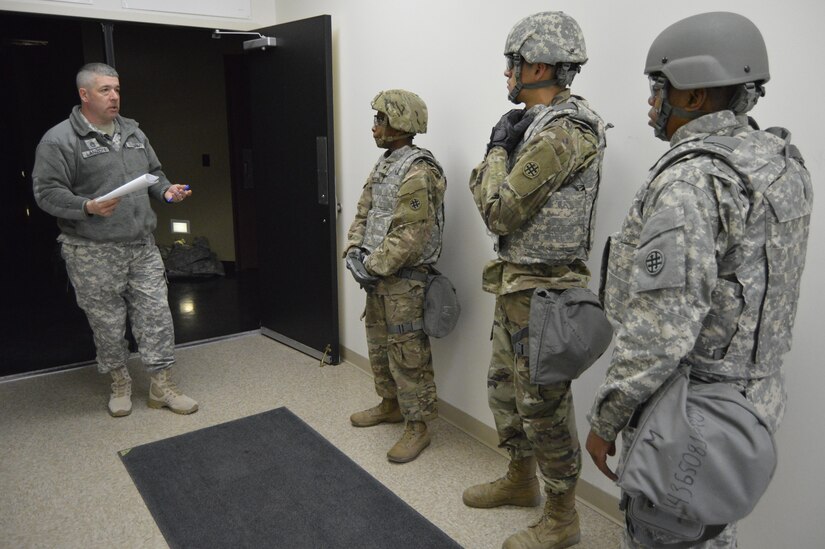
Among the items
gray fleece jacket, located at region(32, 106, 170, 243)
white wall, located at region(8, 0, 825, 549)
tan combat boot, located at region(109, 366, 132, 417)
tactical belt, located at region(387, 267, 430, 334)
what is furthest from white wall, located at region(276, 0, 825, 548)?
tan combat boot, located at region(109, 366, 132, 417)

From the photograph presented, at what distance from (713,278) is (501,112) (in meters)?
1.41

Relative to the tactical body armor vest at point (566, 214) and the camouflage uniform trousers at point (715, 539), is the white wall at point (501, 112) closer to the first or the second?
the tactical body armor vest at point (566, 214)

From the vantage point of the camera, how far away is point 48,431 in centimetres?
275

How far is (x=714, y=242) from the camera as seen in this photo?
1122 mm

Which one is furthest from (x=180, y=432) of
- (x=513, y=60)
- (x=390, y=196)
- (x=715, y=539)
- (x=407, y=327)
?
(x=715, y=539)

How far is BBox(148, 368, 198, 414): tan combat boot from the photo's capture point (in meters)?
2.95

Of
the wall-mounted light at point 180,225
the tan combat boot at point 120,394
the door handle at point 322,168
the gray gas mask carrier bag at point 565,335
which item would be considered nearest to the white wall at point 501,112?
the door handle at point 322,168

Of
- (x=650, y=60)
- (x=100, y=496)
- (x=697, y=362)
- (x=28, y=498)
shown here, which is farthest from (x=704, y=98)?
(x=28, y=498)

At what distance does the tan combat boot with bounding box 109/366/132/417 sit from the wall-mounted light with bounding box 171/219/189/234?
290 centimetres

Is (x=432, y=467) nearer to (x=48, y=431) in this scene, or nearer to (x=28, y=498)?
(x=28, y=498)

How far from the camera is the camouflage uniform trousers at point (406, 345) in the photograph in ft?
8.20

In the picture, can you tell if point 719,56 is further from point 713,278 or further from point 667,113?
point 713,278

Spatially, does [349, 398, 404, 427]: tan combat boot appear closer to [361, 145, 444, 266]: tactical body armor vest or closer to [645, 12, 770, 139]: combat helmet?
[361, 145, 444, 266]: tactical body armor vest

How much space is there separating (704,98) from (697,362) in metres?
0.54
